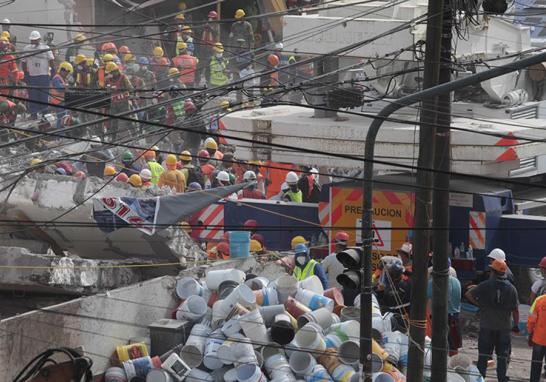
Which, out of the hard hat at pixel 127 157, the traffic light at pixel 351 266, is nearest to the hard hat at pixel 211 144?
the hard hat at pixel 127 157

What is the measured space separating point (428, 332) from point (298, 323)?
1808mm

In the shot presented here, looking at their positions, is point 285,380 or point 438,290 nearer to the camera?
point 438,290

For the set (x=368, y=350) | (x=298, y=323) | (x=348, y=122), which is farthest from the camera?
(x=348, y=122)

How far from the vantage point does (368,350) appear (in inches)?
498

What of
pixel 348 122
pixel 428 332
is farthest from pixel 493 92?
pixel 428 332

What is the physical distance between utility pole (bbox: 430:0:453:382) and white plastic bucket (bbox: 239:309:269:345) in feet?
6.94

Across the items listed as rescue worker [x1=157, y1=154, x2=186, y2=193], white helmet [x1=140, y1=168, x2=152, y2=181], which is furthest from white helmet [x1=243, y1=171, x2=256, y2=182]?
white helmet [x1=140, y1=168, x2=152, y2=181]

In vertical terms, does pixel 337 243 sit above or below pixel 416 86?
below

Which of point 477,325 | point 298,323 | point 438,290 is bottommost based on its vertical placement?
point 477,325

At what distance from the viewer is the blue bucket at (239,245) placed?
56.5 feet

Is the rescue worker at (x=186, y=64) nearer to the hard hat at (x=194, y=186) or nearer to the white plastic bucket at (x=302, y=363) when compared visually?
the hard hat at (x=194, y=186)

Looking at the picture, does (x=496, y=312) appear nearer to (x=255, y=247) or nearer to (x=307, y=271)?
(x=307, y=271)

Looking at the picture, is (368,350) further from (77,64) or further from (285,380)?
(77,64)

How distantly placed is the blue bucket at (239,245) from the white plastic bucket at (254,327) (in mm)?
3474
